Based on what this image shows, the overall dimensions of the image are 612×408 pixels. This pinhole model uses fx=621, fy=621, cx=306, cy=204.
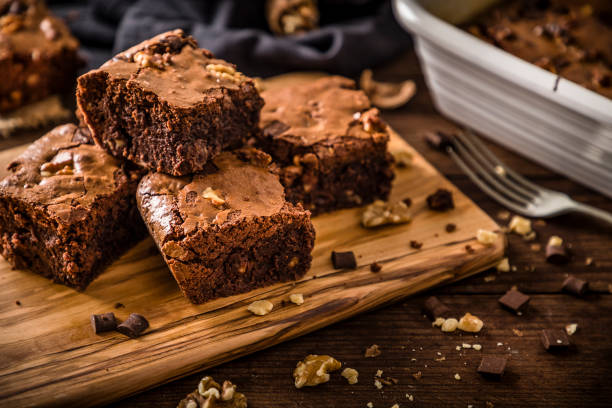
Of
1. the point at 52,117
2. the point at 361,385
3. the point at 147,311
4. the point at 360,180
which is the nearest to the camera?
the point at 361,385

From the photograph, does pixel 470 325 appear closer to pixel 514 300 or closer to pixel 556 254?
pixel 514 300

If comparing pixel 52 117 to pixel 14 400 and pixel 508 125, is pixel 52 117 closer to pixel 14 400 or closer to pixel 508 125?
pixel 14 400

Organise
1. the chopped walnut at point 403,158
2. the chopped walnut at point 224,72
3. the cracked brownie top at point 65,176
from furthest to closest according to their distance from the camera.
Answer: the chopped walnut at point 403,158 → the chopped walnut at point 224,72 → the cracked brownie top at point 65,176

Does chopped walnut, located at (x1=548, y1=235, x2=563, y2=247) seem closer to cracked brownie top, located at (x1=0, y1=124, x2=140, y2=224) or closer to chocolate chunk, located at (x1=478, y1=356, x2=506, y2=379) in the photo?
chocolate chunk, located at (x1=478, y1=356, x2=506, y2=379)

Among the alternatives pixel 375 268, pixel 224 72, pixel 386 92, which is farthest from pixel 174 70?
pixel 386 92

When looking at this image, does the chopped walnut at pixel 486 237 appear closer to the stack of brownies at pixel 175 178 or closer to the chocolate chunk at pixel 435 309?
the chocolate chunk at pixel 435 309

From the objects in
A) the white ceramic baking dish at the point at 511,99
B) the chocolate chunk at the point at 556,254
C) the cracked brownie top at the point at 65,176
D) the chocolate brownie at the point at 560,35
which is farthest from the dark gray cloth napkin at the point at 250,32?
the chocolate chunk at the point at 556,254

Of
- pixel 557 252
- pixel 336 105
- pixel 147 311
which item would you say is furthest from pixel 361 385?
pixel 336 105
